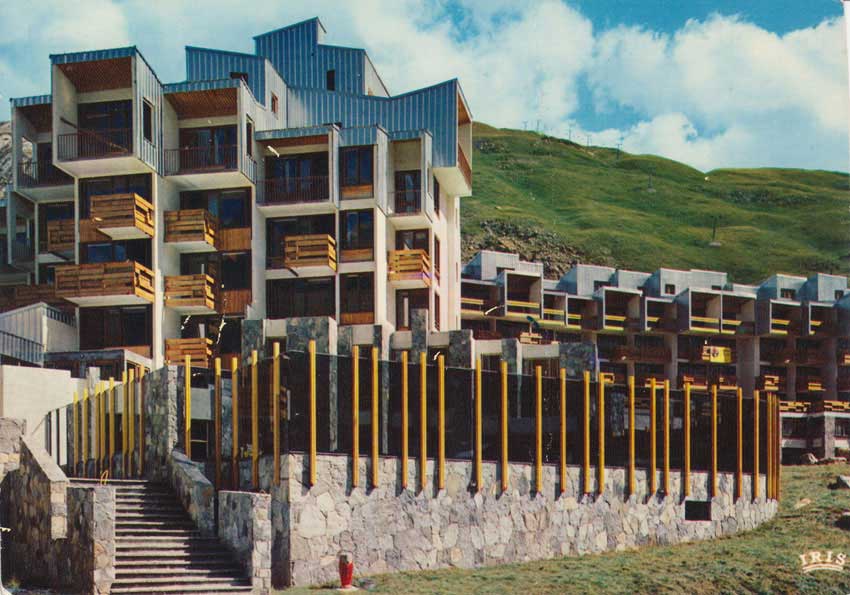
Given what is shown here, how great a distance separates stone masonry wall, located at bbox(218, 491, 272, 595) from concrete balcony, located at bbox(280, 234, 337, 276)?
21.3 metres

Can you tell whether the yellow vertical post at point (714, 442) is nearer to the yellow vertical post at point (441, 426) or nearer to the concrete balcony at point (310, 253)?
the yellow vertical post at point (441, 426)

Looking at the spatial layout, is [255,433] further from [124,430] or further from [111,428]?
[111,428]

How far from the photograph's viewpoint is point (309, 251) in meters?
45.7

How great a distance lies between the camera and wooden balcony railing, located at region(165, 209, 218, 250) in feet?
148

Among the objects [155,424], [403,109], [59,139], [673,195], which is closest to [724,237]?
[673,195]

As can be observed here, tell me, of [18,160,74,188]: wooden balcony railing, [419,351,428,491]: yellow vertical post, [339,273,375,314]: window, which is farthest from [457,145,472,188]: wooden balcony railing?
[419,351,428,491]: yellow vertical post

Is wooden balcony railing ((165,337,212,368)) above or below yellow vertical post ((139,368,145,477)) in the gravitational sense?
above

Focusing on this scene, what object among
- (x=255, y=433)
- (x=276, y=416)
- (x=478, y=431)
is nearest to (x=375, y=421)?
(x=276, y=416)

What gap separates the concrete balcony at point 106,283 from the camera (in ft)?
143

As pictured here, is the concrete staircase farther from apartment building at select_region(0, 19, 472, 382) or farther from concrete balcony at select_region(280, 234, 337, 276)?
concrete balcony at select_region(280, 234, 337, 276)

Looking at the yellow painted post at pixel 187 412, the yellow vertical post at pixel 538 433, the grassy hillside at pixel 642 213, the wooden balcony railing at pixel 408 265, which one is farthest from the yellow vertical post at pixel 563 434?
the grassy hillside at pixel 642 213

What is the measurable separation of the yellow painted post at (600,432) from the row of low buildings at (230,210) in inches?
323

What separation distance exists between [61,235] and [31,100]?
576cm

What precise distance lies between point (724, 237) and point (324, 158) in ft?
384
